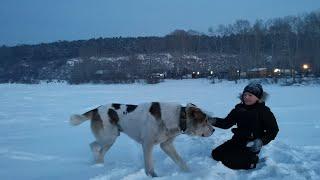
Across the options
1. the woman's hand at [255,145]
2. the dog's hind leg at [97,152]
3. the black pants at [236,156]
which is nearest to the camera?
the woman's hand at [255,145]

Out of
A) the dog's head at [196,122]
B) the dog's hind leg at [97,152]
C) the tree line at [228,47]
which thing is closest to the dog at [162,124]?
the dog's head at [196,122]

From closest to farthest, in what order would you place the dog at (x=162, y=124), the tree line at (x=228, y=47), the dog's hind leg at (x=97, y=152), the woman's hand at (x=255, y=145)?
the woman's hand at (x=255, y=145) < the dog at (x=162, y=124) < the dog's hind leg at (x=97, y=152) < the tree line at (x=228, y=47)

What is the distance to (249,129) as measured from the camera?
6.52 m

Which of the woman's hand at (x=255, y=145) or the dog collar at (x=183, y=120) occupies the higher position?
the dog collar at (x=183, y=120)

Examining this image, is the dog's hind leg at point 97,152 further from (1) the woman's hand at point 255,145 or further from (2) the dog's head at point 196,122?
(1) the woman's hand at point 255,145

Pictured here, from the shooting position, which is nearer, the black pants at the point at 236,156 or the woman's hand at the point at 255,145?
the woman's hand at the point at 255,145

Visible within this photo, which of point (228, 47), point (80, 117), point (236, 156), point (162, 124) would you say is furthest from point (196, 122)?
point (228, 47)

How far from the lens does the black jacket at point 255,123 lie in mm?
6355

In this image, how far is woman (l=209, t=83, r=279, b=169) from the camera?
627 centimetres

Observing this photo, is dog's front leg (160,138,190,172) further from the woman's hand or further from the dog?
the woman's hand

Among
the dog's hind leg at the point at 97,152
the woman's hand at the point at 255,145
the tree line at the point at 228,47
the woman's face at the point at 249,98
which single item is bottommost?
the dog's hind leg at the point at 97,152

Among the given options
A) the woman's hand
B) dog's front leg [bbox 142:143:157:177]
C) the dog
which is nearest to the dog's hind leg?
the dog

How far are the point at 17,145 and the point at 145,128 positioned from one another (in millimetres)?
4535

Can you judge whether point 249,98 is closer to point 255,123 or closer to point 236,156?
point 255,123
